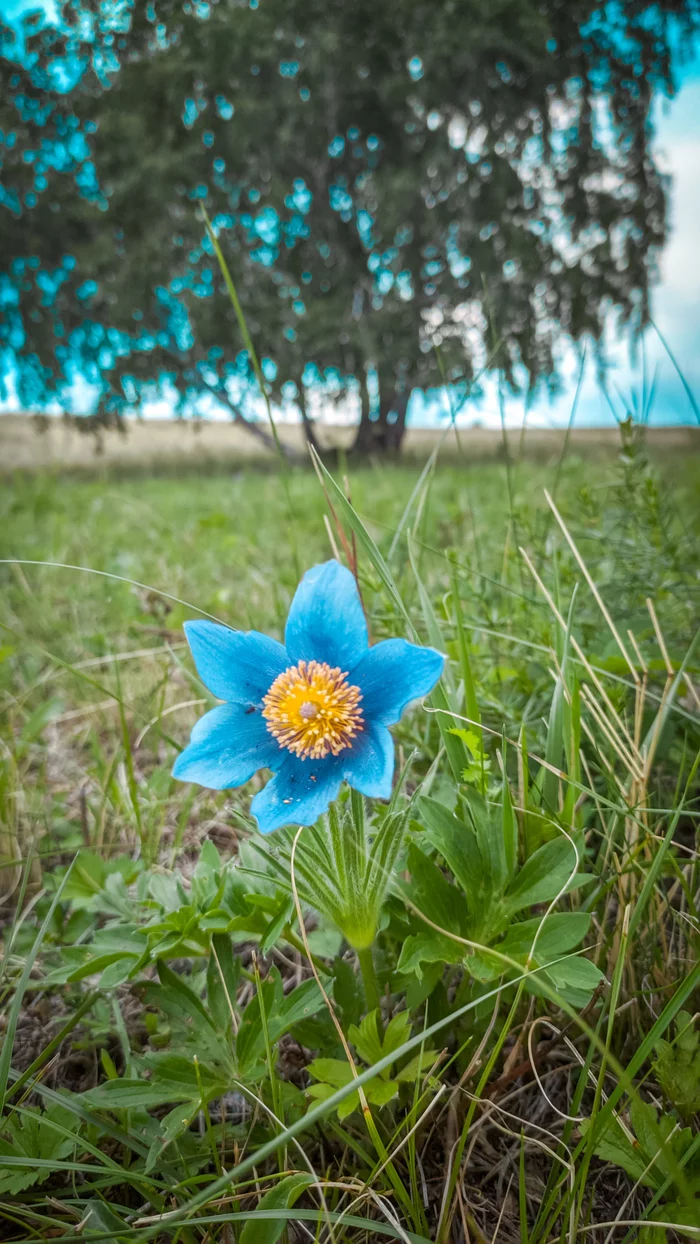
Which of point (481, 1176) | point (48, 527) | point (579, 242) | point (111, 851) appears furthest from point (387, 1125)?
point (579, 242)

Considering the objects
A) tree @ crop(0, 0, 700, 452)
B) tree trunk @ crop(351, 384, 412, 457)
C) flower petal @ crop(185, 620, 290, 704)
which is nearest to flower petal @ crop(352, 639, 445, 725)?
flower petal @ crop(185, 620, 290, 704)

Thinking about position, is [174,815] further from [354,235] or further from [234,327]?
[354,235]

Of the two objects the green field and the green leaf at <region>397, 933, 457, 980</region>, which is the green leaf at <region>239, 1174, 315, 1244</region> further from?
the green leaf at <region>397, 933, 457, 980</region>

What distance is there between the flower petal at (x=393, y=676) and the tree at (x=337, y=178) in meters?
12.6

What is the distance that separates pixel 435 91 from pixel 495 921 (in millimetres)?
16475

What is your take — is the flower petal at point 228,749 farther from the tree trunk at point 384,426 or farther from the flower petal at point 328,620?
the tree trunk at point 384,426

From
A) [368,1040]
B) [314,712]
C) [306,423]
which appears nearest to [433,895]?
[368,1040]

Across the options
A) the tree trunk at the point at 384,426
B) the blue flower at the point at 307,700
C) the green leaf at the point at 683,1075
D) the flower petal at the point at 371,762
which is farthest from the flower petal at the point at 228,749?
the tree trunk at the point at 384,426

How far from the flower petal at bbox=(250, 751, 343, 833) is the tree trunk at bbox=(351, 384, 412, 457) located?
1592cm

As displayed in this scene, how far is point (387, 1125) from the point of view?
97cm

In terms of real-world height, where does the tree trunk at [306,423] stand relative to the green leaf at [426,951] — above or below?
above

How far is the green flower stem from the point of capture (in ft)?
3.07

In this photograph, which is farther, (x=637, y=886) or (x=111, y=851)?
(x=111, y=851)

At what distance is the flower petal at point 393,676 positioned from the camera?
81 cm
